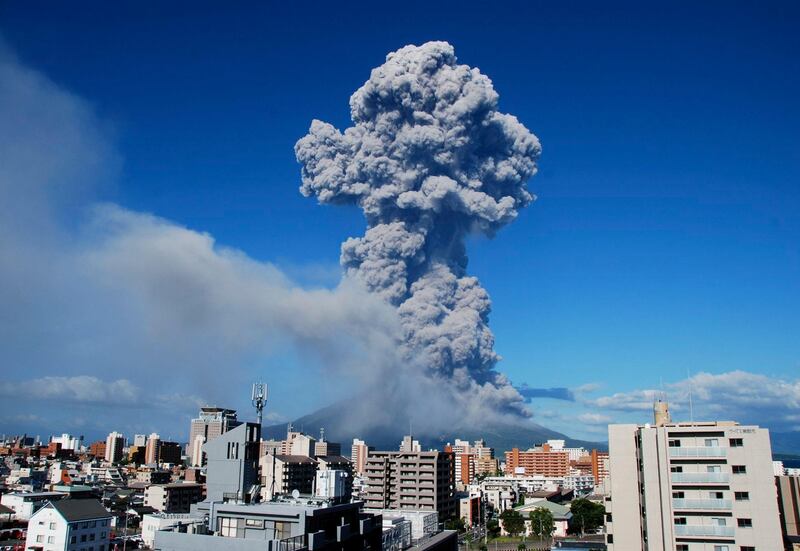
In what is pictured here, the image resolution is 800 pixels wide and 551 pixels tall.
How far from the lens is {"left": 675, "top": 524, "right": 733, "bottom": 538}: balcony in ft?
82.9

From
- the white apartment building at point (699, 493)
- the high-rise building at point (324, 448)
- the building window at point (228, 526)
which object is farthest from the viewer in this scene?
the high-rise building at point (324, 448)

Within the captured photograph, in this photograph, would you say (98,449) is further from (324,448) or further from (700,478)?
(700,478)

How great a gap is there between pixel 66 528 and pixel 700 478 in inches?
1527

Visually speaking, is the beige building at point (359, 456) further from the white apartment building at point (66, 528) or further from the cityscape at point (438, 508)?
the white apartment building at point (66, 528)

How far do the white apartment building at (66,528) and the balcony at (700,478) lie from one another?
1491 inches

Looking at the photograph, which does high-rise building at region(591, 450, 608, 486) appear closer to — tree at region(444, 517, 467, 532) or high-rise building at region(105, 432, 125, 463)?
tree at region(444, 517, 467, 532)

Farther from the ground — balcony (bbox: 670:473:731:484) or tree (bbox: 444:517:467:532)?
balcony (bbox: 670:473:731:484)

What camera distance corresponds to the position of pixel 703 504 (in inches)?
1016

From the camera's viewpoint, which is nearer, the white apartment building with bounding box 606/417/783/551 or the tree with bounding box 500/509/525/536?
the white apartment building with bounding box 606/417/783/551

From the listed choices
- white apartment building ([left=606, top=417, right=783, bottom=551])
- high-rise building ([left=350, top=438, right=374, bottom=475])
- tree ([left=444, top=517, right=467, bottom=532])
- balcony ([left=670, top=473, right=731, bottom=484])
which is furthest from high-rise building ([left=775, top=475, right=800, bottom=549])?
high-rise building ([left=350, top=438, right=374, bottom=475])

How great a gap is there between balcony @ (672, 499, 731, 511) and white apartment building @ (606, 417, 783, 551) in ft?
0.12

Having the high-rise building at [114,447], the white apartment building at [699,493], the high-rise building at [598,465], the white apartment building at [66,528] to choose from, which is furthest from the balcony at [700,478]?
the high-rise building at [114,447]

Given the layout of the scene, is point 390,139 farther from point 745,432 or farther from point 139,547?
point 745,432

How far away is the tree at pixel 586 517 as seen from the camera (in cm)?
6806
